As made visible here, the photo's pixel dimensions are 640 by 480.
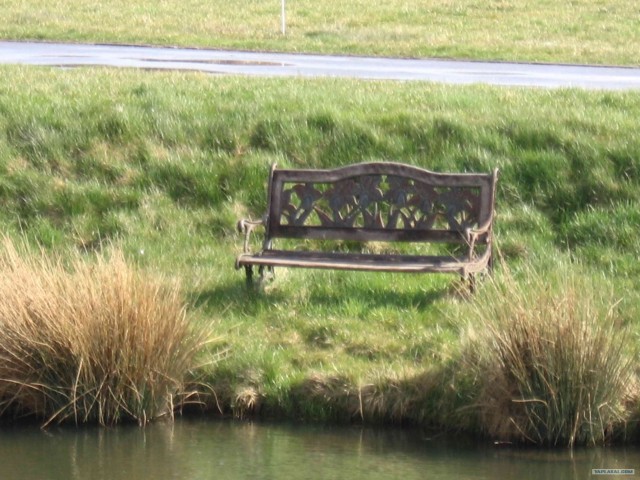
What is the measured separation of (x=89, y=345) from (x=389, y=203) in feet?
9.43

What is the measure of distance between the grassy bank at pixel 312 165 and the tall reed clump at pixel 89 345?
0.46 metres

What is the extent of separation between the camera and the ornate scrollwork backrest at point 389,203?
9625 millimetres

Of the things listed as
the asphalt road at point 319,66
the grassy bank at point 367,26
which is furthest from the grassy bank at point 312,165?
the grassy bank at point 367,26

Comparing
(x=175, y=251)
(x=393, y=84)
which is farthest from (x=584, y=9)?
(x=175, y=251)

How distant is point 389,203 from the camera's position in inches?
386

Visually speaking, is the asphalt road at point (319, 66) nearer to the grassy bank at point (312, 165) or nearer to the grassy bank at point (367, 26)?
the grassy bank at point (367, 26)

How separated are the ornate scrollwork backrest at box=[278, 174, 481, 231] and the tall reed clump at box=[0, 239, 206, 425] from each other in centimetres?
204

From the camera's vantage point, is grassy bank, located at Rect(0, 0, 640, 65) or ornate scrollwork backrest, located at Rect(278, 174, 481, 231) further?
grassy bank, located at Rect(0, 0, 640, 65)

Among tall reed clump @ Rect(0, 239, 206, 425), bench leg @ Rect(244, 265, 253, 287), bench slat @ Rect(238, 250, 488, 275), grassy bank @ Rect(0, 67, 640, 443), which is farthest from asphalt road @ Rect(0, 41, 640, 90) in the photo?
tall reed clump @ Rect(0, 239, 206, 425)

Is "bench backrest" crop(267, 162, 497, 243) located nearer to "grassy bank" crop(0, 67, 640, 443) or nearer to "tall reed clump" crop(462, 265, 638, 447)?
"grassy bank" crop(0, 67, 640, 443)

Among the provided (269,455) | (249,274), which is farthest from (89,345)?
(249,274)

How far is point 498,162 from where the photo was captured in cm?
1106

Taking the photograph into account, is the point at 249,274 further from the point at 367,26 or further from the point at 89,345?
the point at 367,26

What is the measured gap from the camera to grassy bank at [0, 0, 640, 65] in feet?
74.1
